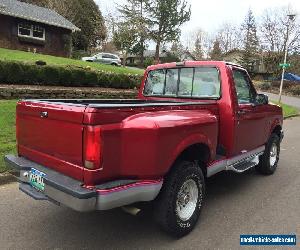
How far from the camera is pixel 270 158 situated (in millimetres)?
7027

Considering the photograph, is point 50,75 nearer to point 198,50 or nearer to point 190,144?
point 190,144

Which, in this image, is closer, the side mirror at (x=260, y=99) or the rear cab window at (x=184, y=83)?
the rear cab window at (x=184, y=83)

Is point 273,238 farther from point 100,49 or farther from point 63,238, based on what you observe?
point 100,49

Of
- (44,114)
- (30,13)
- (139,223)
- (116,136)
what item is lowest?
(139,223)

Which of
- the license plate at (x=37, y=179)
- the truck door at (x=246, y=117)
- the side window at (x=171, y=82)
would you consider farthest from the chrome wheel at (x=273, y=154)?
the license plate at (x=37, y=179)

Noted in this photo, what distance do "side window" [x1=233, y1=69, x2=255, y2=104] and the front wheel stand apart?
1757 mm

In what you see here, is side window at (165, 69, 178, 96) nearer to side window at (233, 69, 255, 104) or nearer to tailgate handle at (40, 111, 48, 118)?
side window at (233, 69, 255, 104)

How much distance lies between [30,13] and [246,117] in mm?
29223

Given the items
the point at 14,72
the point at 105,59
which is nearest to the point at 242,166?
the point at 14,72

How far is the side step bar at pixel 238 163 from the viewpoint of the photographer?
4879 mm

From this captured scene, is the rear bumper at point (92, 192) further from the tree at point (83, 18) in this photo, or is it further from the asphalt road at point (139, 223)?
the tree at point (83, 18)

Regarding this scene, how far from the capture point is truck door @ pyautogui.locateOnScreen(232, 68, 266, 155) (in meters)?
5.36

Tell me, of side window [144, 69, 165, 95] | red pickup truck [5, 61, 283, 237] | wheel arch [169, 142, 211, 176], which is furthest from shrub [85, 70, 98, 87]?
wheel arch [169, 142, 211, 176]

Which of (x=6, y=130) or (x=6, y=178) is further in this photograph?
(x=6, y=130)
